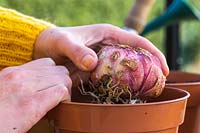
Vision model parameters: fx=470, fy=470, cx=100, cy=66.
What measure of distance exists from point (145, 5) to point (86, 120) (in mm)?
990

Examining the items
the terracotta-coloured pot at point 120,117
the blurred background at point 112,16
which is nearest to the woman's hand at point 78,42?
the terracotta-coloured pot at point 120,117

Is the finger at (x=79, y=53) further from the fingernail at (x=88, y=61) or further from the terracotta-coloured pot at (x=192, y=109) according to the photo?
the terracotta-coloured pot at (x=192, y=109)

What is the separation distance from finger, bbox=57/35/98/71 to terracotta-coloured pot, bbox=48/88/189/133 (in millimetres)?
78

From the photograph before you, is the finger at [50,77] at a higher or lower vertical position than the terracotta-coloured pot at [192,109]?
higher

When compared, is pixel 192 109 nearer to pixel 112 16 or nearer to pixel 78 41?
pixel 78 41

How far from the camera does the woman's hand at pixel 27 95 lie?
22.6 inches

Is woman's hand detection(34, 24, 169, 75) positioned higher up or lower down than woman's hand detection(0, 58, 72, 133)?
higher up

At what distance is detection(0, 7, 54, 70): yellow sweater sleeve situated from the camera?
31.6 inches

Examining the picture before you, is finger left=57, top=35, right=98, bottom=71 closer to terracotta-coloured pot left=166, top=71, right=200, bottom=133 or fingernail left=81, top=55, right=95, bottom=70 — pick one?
fingernail left=81, top=55, right=95, bottom=70

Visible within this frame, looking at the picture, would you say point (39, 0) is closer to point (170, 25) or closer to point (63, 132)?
point (170, 25)

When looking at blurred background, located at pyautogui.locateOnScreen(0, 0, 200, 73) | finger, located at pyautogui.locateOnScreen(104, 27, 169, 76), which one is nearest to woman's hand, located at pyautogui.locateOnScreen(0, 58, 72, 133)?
finger, located at pyautogui.locateOnScreen(104, 27, 169, 76)

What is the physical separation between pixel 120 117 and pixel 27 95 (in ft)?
0.41

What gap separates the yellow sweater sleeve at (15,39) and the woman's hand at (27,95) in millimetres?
180

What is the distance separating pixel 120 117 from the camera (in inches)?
21.0
